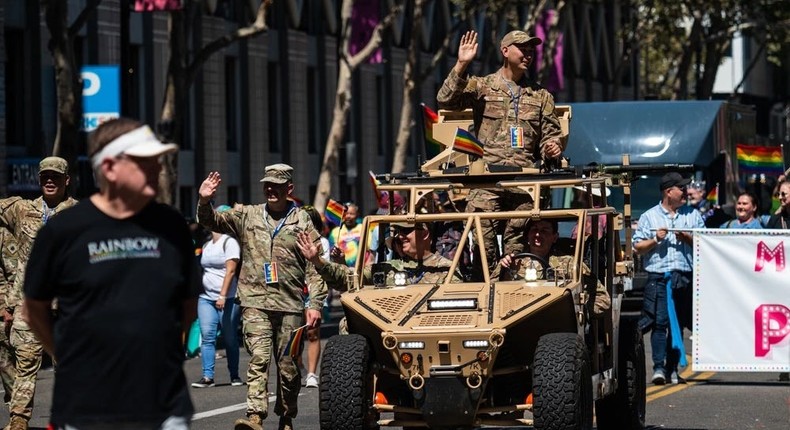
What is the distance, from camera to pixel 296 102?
45.7m

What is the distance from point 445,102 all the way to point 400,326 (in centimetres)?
241

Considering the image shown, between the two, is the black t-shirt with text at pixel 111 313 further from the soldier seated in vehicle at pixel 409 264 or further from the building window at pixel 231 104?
the building window at pixel 231 104

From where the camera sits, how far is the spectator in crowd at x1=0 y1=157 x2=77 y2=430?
1233cm

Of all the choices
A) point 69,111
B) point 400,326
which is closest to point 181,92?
point 69,111

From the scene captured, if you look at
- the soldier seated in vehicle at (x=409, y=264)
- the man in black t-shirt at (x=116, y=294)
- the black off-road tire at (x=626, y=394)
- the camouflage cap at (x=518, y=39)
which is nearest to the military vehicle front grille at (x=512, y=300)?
the soldier seated in vehicle at (x=409, y=264)

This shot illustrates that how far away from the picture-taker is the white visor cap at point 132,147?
6320 millimetres

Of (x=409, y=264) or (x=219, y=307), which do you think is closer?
(x=409, y=264)

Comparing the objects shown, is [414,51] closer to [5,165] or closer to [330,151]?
[330,151]

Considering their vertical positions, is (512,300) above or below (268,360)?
above

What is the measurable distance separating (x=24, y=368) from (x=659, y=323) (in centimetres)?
649

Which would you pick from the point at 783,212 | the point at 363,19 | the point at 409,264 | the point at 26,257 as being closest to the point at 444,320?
the point at 409,264

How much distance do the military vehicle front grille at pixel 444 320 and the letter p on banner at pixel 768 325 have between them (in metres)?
4.56

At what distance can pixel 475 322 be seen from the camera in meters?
10.2

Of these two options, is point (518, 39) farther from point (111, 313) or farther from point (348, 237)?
point (348, 237)
